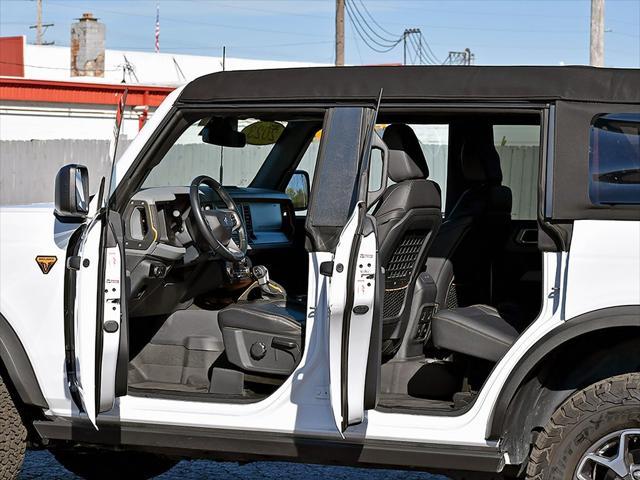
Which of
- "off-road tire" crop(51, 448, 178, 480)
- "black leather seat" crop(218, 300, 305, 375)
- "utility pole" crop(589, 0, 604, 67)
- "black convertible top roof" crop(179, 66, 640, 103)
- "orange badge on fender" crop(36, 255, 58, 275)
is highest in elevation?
"utility pole" crop(589, 0, 604, 67)

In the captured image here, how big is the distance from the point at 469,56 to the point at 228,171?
70.6m

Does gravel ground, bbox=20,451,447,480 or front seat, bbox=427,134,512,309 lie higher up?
front seat, bbox=427,134,512,309

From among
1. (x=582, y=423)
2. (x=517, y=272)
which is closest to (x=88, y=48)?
(x=517, y=272)

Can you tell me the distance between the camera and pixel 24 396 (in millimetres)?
4871

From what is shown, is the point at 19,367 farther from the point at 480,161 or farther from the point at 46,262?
the point at 480,161

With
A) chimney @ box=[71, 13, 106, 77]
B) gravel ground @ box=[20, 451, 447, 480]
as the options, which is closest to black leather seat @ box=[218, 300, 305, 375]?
gravel ground @ box=[20, 451, 447, 480]

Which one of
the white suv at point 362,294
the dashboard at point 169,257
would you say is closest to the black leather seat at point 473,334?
the white suv at point 362,294

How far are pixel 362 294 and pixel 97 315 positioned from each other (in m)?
1.04

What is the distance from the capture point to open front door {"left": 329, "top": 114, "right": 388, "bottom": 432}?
13.8 ft

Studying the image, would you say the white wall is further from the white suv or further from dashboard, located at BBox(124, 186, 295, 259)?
the white suv

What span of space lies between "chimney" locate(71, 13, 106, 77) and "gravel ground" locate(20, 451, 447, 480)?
39146 mm

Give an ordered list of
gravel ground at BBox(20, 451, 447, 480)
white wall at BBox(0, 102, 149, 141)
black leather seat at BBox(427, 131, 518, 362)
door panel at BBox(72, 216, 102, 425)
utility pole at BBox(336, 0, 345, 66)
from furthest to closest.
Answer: white wall at BBox(0, 102, 149, 141), utility pole at BBox(336, 0, 345, 66), gravel ground at BBox(20, 451, 447, 480), black leather seat at BBox(427, 131, 518, 362), door panel at BBox(72, 216, 102, 425)

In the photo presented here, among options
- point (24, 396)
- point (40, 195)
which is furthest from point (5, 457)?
point (40, 195)

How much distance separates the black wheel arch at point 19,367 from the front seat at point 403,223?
4.71 ft
